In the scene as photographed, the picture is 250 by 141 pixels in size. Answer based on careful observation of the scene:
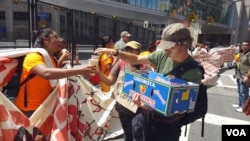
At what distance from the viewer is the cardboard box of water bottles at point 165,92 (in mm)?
2133

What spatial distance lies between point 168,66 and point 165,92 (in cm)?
50

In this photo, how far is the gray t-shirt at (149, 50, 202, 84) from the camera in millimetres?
2387

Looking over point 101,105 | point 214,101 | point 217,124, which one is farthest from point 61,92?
point 214,101

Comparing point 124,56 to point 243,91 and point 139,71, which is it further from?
point 243,91

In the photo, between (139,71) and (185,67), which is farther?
(139,71)

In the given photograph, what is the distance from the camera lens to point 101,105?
502 centimetres

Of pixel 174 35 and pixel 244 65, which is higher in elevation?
pixel 174 35

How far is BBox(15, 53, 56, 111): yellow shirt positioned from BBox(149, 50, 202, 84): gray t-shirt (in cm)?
120

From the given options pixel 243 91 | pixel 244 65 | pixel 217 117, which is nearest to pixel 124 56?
pixel 217 117

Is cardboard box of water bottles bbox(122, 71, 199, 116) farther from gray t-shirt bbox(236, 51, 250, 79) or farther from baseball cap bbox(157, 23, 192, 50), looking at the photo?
gray t-shirt bbox(236, 51, 250, 79)

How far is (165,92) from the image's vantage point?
2.14 meters

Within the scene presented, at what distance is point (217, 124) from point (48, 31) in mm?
4701

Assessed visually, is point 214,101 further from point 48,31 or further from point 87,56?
point 87,56

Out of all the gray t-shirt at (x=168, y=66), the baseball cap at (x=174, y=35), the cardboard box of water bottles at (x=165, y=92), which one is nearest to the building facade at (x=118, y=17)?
the gray t-shirt at (x=168, y=66)
